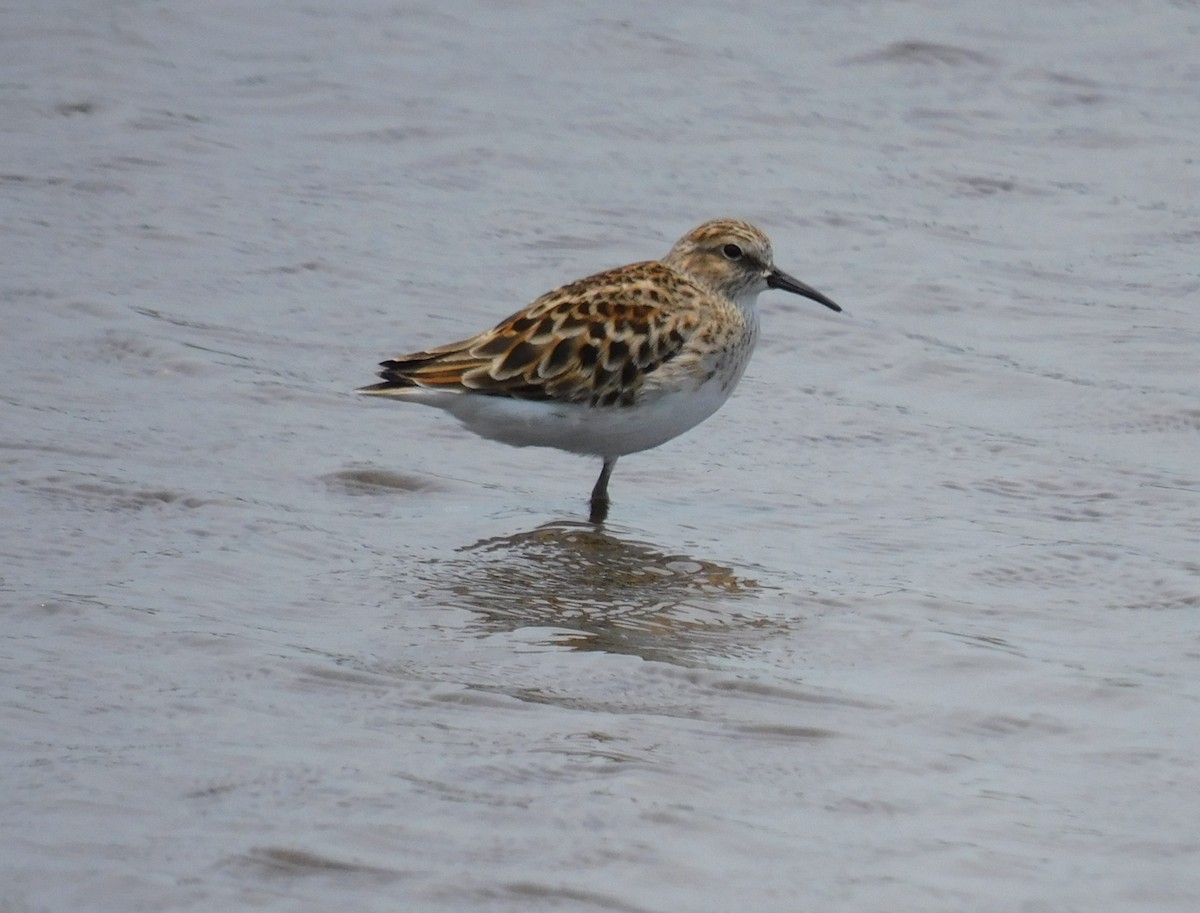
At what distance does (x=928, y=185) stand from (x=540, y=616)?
6878 mm

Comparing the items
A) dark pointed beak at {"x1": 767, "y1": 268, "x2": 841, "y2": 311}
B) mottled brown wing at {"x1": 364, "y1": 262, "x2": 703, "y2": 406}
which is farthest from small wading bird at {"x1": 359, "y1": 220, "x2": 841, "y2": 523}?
dark pointed beak at {"x1": 767, "y1": 268, "x2": 841, "y2": 311}

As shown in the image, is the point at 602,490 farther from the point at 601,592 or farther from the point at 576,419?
the point at 601,592

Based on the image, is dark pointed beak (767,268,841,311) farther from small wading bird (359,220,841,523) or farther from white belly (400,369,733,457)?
white belly (400,369,733,457)

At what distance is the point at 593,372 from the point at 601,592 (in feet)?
4.32

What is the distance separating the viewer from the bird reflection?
7270 mm

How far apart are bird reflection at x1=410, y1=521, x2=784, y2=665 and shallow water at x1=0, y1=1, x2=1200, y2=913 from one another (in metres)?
0.03

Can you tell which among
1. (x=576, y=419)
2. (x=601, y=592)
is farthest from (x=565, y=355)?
(x=601, y=592)

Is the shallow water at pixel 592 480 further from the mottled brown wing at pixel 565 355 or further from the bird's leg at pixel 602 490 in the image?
the mottled brown wing at pixel 565 355

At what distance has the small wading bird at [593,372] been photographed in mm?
8781

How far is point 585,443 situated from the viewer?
8961 millimetres

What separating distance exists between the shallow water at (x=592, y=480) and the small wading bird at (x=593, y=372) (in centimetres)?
39

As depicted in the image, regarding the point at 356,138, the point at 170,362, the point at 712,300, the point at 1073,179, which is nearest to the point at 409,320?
the point at 170,362

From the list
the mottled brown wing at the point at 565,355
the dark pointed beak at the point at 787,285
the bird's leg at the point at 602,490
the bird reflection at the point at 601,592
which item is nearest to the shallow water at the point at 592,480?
the bird reflection at the point at 601,592

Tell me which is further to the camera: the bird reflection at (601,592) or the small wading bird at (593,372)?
the small wading bird at (593,372)
